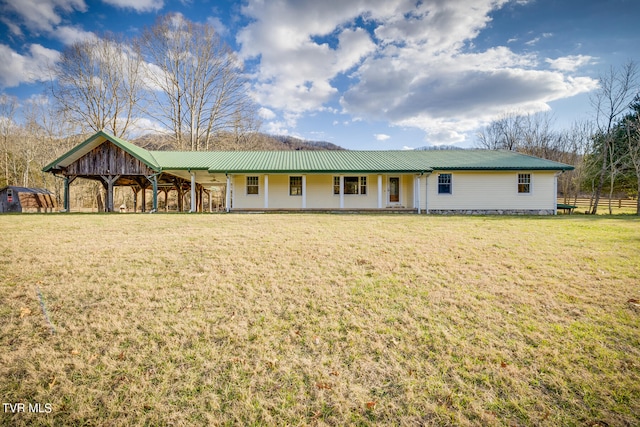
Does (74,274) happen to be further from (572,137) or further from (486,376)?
(572,137)

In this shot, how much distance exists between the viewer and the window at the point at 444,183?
59.0 ft

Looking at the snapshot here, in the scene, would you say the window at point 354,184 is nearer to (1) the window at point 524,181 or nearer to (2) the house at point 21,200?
(1) the window at point 524,181

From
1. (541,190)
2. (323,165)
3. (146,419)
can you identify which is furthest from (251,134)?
(146,419)

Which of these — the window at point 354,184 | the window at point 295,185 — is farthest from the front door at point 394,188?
the window at point 295,185

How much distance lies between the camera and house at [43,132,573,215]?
17328mm

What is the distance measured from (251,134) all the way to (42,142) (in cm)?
2528

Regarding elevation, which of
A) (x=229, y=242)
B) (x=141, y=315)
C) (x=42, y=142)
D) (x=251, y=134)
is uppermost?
(x=251, y=134)

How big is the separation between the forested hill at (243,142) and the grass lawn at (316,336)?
83.6ft

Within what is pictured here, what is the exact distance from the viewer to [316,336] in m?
4.14

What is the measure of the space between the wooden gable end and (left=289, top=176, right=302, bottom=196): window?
9137 mm

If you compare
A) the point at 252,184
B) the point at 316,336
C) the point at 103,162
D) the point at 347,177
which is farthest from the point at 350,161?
the point at 316,336

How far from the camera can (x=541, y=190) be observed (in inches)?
710

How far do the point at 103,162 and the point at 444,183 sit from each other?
21.2 m

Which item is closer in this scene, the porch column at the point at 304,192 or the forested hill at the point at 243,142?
the porch column at the point at 304,192
